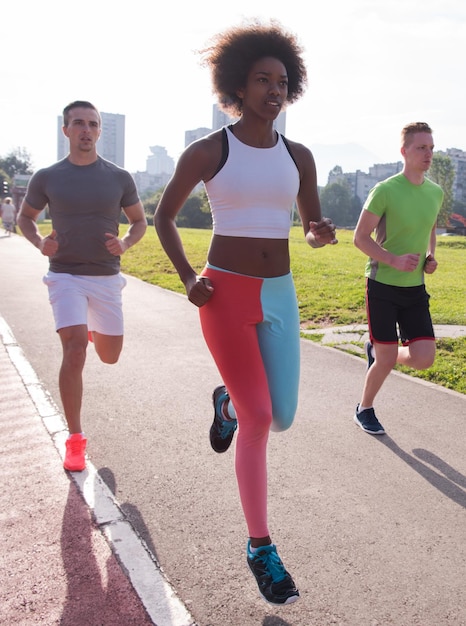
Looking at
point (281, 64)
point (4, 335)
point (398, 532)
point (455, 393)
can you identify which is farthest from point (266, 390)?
point (4, 335)

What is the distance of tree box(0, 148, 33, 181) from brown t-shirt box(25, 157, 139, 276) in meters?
121

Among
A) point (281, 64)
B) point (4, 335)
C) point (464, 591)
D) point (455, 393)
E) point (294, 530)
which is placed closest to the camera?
point (464, 591)

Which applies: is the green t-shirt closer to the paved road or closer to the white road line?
the paved road

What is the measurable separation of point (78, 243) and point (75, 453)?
4.46 feet

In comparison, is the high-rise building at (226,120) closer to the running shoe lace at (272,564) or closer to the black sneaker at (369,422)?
the running shoe lace at (272,564)

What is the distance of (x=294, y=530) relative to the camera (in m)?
3.45

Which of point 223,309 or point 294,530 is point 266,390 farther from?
point 294,530

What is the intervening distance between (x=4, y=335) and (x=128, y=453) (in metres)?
4.51

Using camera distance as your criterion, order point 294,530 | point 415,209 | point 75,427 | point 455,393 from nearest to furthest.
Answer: point 294,530, point 75,427, point 415,209, point 455,393

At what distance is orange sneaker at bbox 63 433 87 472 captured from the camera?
418 cm

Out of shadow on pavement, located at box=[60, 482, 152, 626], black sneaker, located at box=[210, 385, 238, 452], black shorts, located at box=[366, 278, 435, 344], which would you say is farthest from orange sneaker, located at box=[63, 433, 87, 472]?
black shorts, located at box=[366, 278, 435, 344]

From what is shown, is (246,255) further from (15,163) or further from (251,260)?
(15,163)

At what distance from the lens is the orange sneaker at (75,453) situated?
4.18 meters

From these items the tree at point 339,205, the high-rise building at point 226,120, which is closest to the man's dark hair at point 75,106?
the high-rise building at point 226,120
